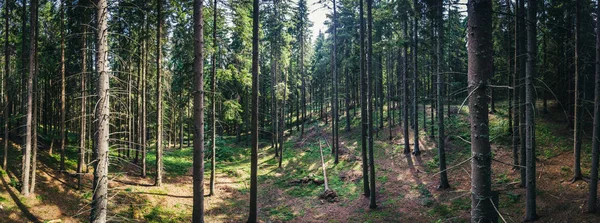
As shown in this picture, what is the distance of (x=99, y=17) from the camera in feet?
17.0

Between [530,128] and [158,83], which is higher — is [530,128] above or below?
below

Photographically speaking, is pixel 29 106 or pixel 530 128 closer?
pixel 530 128

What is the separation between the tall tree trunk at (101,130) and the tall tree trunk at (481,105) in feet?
19.2

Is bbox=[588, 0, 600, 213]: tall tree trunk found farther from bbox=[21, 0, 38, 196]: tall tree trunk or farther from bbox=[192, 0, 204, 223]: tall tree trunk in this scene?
bbox=[21, 0, 38, 196]: tall tree trunk

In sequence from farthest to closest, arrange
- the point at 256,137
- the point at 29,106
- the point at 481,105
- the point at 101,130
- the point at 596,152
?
the point at 29,106
the point at 256,137
the point at 596,152
the point at 101,130
the point at 481,105

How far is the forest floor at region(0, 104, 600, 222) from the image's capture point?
11094 mm

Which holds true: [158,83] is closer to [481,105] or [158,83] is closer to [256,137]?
[256,137]

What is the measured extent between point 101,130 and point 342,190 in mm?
13717

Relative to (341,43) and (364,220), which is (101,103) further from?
(341,43)

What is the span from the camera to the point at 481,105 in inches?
115

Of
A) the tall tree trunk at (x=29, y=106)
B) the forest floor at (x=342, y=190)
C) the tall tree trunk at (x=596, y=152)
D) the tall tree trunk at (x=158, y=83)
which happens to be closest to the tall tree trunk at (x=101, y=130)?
the forest floor at (x=342, y=190)

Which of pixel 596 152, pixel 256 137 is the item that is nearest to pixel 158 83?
pixel 256 137

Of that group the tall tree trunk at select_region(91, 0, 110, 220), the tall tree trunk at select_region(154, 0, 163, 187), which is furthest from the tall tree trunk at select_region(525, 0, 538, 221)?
the tall tree trunk at select_region(154, 0, 163, 187)

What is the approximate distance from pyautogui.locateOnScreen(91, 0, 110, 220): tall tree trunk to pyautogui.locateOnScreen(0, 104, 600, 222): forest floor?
7.94ft
